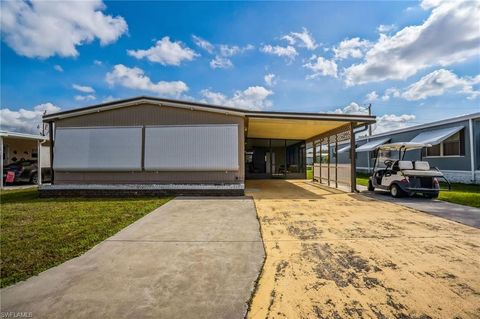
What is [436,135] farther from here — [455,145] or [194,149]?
[194,149]

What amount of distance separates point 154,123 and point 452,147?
15.2 meters

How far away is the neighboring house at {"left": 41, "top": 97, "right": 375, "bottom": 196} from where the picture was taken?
9164 mm

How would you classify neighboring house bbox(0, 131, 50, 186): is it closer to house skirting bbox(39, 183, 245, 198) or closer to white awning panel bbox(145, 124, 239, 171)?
house skirting bbox(39, 183, 245, 198)

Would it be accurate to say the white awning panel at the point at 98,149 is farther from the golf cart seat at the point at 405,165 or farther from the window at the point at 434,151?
the window at the point at 434,151

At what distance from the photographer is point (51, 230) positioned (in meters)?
4.60

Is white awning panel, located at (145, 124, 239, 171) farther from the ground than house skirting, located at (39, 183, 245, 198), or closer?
farther from the ground

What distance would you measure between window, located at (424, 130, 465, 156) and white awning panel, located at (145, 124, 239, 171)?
1198 cm

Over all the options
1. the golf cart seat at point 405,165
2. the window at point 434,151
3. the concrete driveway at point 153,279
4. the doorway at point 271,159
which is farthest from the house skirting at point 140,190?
the window at point 434,151

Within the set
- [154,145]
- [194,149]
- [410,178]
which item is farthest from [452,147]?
[154,145]

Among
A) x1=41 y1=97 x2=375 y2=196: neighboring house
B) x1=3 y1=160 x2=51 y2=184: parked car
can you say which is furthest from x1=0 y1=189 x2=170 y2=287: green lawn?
x1=3 y1=160 x2=51 y2=184: parked car

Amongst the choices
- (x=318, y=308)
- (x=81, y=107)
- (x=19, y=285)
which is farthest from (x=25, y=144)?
(x=318, y=308)

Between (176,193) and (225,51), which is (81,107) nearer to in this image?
(176,193)

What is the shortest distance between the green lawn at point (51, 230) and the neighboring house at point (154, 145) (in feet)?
6.54

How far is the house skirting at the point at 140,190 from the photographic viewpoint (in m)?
8.95
